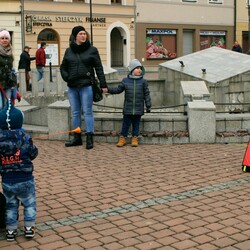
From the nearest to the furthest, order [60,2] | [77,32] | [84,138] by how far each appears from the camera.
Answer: [77,32] → [84,138] → [60,2]

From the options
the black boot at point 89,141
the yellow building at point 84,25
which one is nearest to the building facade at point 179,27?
the yellow building at point 84,25

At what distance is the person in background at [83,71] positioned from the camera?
938cm

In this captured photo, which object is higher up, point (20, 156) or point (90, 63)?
point (90, 63)

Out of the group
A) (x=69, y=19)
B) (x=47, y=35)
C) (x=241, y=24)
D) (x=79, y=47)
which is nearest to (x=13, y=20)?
(x=47, y=35)

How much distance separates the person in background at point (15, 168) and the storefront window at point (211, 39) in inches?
1454

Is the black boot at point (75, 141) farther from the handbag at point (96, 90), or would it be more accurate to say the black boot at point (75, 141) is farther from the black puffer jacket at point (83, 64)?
the black puffer jacket at point (83, 64)

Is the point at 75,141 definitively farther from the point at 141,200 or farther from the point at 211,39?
the point at 211,39

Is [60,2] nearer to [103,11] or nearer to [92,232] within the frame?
[103,11]

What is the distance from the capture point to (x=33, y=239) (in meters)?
5.02

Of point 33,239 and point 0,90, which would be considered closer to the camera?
point 33,239

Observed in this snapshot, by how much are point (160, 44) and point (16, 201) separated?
110 feet

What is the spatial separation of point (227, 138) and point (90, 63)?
280 centimetres

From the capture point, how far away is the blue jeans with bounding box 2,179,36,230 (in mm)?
5016

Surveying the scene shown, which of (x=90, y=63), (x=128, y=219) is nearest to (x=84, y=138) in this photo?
(x=90, y=63)
